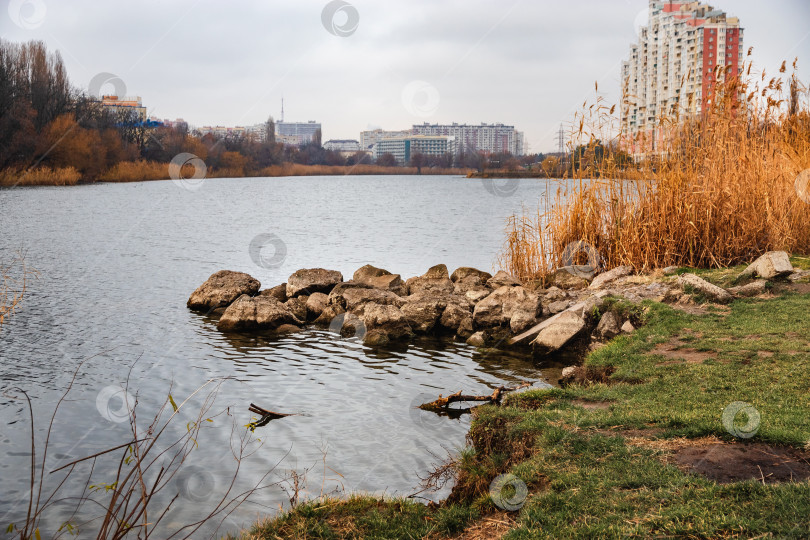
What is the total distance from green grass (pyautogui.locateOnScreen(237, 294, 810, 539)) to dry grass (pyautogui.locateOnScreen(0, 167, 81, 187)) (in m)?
57.6

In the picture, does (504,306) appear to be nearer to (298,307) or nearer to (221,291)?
(298,307)

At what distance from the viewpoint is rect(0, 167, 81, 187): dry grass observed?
5431 centimetres

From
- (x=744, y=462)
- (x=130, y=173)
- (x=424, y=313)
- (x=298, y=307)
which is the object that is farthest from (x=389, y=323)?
(x=130, y=173)

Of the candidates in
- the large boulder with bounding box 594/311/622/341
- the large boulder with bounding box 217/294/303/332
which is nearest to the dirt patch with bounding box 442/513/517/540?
the large boulder with bounding box 594/311/622/341

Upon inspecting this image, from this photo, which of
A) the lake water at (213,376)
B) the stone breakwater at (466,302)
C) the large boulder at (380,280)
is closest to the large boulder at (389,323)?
the stone breakwater at (466,302)

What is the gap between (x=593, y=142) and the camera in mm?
13602

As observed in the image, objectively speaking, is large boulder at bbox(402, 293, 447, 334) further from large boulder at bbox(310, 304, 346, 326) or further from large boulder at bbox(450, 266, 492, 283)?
large boulder at bbox(450, 266, 492, 283)

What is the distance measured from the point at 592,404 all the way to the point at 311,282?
8.79 metres

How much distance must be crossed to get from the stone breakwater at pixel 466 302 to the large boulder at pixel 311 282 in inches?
0.8

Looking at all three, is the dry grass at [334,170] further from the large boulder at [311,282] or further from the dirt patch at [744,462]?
the dirt patch at [744,462]

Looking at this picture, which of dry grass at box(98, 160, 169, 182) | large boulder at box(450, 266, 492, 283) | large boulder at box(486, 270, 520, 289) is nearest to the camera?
large boulder at box(486, 270, 520, 289)

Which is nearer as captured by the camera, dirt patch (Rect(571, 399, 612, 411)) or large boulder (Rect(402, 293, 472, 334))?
dirt patch (Rect(571, 399, 612, 411))

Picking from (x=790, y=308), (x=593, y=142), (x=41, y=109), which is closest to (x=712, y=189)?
(x=593, y=142)

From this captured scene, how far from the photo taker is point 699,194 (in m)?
12.2
